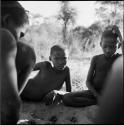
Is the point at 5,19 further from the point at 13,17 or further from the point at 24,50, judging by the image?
the point at 24,50

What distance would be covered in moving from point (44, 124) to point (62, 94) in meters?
1.08

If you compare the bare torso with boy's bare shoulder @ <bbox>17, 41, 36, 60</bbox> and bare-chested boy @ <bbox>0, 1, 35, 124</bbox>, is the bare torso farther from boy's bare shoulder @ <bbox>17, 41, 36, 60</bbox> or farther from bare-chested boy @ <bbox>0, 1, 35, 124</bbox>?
bare-chested boy @ <bbox>0, 1, 35, 124</bbox>

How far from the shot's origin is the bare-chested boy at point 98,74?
3510mm

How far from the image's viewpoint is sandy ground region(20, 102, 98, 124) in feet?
9.50

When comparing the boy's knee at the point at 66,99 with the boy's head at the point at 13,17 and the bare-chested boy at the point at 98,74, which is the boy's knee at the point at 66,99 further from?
the boy's head at the point at 13,17

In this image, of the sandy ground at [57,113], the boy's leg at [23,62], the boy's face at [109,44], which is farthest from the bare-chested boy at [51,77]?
the boy's leg at [23,62]

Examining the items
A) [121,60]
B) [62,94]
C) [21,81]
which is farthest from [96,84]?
[121,60]

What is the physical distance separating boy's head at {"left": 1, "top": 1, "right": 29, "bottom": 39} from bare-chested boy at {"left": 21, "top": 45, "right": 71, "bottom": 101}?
1.38 m

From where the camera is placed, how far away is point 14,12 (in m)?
2.50

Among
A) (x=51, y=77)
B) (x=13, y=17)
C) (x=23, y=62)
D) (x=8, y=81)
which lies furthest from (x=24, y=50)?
(x=51, y=77)

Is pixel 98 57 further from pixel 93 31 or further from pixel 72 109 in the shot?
pixel 93 31

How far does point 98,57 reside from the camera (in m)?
3.82

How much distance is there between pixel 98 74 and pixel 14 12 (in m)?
1.63

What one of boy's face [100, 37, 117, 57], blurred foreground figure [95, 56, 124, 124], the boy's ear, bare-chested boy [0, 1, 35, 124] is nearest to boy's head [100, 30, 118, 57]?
boy's face [100, 37, 117, 57]
